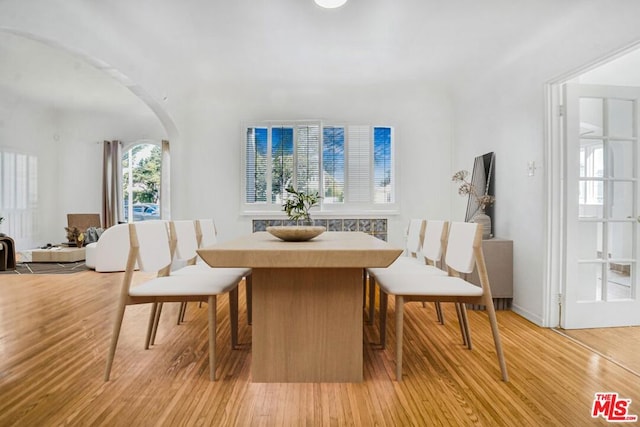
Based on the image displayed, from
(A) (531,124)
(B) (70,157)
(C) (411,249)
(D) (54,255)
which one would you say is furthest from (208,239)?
(B) (70,157)

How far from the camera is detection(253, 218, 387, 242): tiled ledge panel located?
193 inches

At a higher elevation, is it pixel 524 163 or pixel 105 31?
pixel 105 31

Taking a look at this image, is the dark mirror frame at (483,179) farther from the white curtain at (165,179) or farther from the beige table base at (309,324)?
the white curtain at (165,179)

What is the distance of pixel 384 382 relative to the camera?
6.30ft

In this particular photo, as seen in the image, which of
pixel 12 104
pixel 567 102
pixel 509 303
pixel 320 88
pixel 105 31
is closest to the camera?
pixel 567 102

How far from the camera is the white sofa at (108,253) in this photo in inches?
214

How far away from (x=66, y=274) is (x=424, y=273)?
5181 millimetres

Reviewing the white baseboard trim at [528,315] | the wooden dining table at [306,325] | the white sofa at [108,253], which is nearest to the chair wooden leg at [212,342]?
the wooden dining table at [306,325]

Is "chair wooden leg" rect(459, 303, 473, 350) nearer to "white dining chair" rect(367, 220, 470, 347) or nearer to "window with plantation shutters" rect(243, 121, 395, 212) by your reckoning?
"white dining chair" rect(367, 220, 470, 347)

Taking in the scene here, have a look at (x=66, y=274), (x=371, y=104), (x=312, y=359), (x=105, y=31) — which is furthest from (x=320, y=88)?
(x=66, y=274)

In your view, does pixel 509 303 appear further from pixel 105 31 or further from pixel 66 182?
pixel 66 182

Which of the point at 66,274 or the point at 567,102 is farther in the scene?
the point at 66,274

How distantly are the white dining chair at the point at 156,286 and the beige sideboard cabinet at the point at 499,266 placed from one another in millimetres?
2295

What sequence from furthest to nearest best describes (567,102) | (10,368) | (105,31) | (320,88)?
(320,88)
(105,31)
(567,102)
(10,368)
